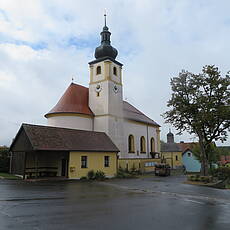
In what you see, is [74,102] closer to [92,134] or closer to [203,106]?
[92,134]

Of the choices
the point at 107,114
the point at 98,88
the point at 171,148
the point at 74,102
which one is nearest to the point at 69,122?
the point at 74,102

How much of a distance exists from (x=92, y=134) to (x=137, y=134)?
13095 mm

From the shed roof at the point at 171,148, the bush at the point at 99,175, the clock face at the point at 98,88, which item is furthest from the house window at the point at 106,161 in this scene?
the shed roof at the point at 171,148

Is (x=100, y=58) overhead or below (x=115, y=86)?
overhead

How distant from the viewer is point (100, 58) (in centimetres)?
3575

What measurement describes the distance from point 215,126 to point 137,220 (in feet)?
67.3

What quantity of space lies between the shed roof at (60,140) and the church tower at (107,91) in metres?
5.31

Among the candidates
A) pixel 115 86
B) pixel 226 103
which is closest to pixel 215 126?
pixel 226 103

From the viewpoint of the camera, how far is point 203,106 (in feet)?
81.7

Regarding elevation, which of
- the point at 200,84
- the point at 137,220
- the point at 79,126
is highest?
the point at 200,84

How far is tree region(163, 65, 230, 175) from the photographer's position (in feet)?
80.2

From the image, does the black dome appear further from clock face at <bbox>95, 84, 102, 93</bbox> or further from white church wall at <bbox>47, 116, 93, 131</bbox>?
white church wall at <bbox>47, 116, 93, 131</bbox>

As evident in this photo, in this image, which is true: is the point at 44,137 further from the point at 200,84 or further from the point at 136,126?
the point at 136,126

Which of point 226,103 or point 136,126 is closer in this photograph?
point 226,103
